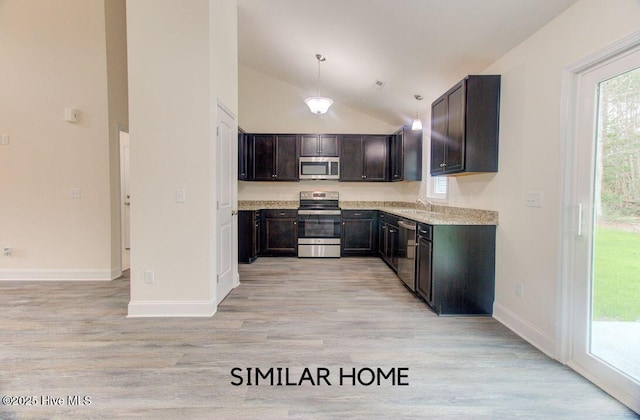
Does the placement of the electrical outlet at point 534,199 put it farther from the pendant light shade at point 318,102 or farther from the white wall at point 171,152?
the white wall at point 171,152

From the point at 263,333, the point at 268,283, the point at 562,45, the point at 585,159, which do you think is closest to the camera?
the point at 585,159

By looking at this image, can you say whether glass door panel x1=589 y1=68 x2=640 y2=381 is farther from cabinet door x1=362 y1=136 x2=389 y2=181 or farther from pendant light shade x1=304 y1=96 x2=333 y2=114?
cabinet door x1=362 y1=136 x2=389 y2=181

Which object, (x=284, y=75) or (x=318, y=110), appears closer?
(x=318, y=110)

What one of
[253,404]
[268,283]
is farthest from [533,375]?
[268,283]

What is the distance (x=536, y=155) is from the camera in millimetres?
2420

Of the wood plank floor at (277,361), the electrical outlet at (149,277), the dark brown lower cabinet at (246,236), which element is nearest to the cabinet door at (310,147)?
the dark brown lower cabinet at (246,236)

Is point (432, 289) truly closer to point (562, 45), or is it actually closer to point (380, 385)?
point (380, 385)

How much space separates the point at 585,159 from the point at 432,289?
63.2 inches

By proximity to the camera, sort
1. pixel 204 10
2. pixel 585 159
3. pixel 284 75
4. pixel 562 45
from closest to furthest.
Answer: pixel 585 159 < pixel 562 45 < pixel 204 10 < pixel 284 75

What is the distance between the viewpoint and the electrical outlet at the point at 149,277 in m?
2.92

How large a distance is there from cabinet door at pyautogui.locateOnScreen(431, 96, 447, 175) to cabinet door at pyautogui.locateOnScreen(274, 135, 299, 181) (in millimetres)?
2816

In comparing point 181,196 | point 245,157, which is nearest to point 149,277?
point 181,196

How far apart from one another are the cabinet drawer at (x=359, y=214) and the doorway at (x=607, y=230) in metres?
3.64

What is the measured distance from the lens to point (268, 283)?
4020mm
